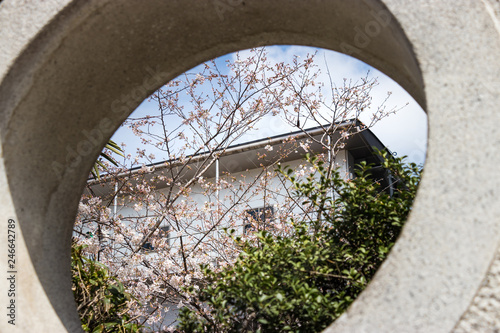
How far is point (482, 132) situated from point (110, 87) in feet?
5.39

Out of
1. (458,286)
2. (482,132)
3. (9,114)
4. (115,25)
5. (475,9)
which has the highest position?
(115,25)

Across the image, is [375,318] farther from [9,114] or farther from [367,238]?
[9,114]

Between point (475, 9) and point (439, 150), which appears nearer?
point (439, 150)

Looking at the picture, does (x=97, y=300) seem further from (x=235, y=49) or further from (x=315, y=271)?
(x=235, y=49)

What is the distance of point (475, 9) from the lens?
153 centimetres

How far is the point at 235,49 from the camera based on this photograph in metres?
2.39

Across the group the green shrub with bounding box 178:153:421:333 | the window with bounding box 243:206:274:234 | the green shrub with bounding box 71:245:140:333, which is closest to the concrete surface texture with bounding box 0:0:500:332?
the green shrub with bounding box 178:153:421:333

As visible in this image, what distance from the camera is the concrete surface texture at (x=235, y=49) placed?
132 cm

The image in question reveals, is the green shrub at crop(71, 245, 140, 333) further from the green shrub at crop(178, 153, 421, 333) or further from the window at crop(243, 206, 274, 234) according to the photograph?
the window at crop(243, 206, 274, 234)

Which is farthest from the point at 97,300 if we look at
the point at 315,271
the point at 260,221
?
the point at 260,221

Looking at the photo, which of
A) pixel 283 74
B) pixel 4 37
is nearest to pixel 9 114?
pixel 4 37

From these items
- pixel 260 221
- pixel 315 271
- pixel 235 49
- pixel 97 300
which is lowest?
pixel 315 271

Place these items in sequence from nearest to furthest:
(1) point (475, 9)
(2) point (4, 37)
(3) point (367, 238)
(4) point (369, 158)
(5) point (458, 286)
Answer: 1. (5) point (458, 286)
2. (1) point (475, 9)
3. (2) point (4, 37)
4. (3) point (367, 238)
5. (4) point (369, 158)

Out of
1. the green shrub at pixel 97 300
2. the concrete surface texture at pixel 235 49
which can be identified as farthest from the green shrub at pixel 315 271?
the green shrub at pixel 97 300
